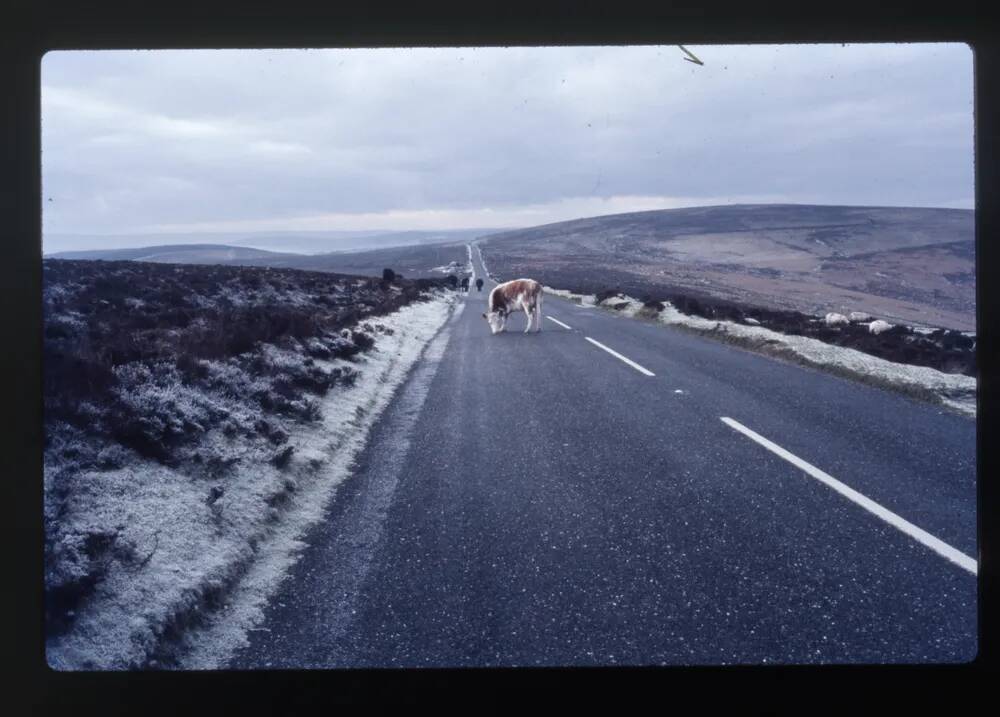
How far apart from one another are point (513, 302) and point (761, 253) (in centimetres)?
513

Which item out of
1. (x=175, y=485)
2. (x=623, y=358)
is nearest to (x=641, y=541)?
(x=175, y=485)

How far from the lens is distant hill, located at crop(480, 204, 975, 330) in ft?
21.7

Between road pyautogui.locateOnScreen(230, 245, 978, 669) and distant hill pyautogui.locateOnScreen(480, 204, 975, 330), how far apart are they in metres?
1.25

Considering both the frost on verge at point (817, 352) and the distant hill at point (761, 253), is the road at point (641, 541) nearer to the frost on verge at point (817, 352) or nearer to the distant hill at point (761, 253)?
the frost on verge at point (817, 352)

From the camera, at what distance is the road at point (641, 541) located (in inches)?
114

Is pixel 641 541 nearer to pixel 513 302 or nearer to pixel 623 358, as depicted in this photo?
pixel 623 358

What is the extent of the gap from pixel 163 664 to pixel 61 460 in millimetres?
1862

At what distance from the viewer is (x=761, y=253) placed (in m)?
11.8

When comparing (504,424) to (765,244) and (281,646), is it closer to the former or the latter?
(281,646)

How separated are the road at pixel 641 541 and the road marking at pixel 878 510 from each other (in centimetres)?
2

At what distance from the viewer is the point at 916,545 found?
3.91 meters

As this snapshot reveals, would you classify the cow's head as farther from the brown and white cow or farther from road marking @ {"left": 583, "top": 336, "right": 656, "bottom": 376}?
road marking @ {"left": 583, "top": 336, "right": 656, "bottom": 376}

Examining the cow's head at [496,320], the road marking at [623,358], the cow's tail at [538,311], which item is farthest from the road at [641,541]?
the cow's tail at [538,311]

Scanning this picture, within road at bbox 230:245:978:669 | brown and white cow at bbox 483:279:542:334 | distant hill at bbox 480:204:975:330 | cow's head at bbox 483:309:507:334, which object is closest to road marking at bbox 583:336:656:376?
distant hill at bbox 480:204:975:330
